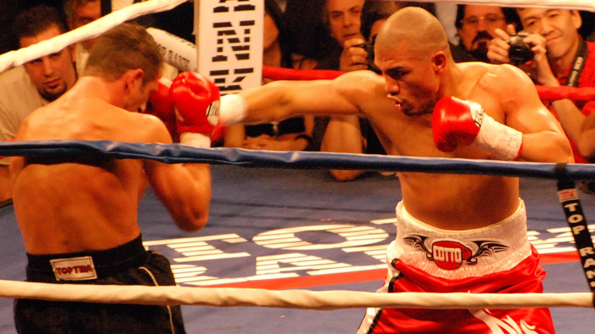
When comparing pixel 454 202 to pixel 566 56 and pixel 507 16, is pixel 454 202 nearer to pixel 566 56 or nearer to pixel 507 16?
pixel 566 56

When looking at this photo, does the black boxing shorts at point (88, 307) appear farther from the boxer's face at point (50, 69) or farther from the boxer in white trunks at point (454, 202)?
the boxer's face at point (50, 69)

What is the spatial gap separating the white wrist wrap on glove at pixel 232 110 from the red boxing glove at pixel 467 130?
618 millimetres

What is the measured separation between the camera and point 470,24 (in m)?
3.86

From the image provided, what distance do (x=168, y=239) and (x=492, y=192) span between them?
6.23ft

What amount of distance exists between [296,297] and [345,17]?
2.96 m

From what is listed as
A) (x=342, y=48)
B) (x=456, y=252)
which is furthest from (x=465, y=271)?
(x=342, y=48)

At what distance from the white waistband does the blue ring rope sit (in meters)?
0.60

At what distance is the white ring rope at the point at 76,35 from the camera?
1745 millimetres

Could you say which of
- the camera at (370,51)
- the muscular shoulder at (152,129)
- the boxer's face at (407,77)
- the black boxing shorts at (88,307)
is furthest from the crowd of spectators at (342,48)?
the black boxing shorts at (88,307)

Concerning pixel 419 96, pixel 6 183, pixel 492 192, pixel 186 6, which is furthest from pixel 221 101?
pixel 186 6

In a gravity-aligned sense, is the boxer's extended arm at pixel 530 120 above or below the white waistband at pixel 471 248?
above

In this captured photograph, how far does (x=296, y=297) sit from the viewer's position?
1131 millimetres

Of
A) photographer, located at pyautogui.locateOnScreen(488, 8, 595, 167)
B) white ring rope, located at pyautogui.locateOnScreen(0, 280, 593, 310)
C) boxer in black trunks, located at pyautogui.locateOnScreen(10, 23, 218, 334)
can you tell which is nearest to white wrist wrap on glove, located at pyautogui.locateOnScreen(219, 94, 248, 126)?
boxer in black trunks, located at pyautogui.locateOnScreen(10, 23, 218, 334)

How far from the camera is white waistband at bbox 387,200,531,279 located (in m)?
1.69
